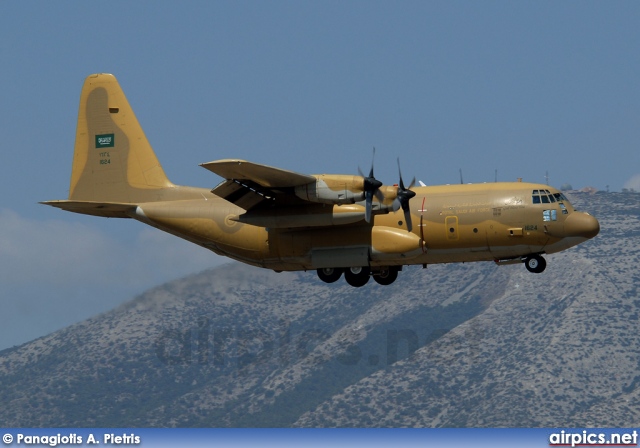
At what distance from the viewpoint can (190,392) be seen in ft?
439

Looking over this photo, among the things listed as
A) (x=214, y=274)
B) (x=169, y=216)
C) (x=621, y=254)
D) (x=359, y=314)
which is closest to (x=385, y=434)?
(x=169, y=216)

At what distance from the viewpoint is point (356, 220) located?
4838cm

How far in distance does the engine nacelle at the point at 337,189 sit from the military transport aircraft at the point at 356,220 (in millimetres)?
38

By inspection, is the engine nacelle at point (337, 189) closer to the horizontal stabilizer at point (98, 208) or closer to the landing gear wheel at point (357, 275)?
the landing gear wheel at point (357, 275)

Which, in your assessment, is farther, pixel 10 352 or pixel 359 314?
pixel 359 314

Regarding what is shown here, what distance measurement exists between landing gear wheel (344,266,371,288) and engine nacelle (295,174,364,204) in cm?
512

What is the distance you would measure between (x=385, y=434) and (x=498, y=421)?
109074 millimetres

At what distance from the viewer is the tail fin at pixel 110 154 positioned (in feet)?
179

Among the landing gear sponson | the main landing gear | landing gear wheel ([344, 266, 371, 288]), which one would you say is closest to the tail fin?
the main landing gear

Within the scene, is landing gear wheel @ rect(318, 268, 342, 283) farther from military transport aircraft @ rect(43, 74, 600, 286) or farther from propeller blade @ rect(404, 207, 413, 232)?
propeller blade @ rect(404, 207, 413, 232)

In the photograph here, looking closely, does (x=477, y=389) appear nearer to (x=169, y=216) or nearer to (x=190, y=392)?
(x=190, y=392)

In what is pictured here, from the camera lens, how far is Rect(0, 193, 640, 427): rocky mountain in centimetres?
13038

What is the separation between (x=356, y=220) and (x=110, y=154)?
1335cm

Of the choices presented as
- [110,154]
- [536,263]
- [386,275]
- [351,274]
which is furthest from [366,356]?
[536,263]
